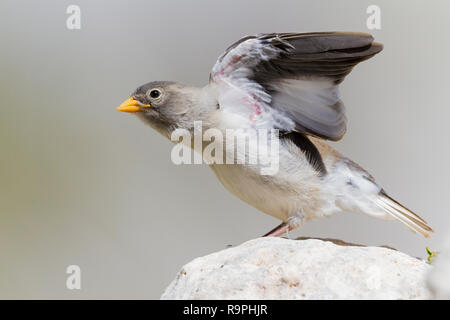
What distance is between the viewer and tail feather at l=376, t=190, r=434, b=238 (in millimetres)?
5062

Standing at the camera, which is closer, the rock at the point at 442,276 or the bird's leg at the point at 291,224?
the rock at the point at 442,276

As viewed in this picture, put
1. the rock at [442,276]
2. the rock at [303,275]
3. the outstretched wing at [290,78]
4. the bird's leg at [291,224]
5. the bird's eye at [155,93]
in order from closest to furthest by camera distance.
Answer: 1. the rock at [442,276]
2. the rock at [303,275]
3. the outstretched wing at [290,78]
4. the bird's leg at [291,224]
5. the bird's eye at [155,93]

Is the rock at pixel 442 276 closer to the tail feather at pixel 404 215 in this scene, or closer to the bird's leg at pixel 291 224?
the bird's leg at pixel 291 224

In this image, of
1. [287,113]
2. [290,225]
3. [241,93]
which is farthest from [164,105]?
[290,225]

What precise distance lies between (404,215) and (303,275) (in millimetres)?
1958

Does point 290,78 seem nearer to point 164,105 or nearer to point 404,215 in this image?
point 164,105

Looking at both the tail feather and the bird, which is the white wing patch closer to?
the bird

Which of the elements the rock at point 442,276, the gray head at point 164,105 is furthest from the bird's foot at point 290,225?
the rock at point 442,276

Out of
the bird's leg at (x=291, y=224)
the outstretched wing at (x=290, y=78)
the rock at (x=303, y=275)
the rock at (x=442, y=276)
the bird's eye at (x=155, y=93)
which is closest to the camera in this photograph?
the rock at (x=442, y=276)

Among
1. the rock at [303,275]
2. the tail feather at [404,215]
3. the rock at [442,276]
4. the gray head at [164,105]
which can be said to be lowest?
the tail feather at [404,215]

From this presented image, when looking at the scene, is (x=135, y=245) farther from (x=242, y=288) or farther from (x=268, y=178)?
(x=242, y=288)

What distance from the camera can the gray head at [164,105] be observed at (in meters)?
4.82

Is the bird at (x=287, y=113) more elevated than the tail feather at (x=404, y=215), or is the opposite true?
the bird at (x=287, y=113)
